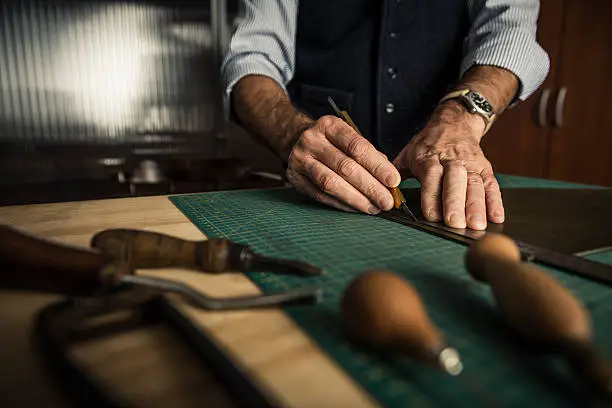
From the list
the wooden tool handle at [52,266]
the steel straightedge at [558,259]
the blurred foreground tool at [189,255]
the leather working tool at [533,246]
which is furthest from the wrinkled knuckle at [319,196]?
the wooden tool handle at [52,266]

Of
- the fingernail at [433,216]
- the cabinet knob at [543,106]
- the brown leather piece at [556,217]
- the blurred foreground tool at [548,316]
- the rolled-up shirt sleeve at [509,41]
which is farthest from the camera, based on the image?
the cabinet knob at [543,106]

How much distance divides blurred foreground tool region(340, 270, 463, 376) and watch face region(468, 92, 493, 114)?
0.72 meters

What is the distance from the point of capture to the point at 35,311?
0.36 metres

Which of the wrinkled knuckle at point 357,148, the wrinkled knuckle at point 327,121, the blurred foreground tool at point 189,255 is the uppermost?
the wrinkled knuckle at point 327,121

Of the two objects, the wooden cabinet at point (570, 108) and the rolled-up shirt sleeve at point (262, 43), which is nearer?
the rolled-up shirt sleeve at point (262, 43)

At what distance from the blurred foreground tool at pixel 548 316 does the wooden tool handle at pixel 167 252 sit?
224mm

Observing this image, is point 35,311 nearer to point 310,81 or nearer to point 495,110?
point 495,110

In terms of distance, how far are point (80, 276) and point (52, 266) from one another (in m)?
0.03

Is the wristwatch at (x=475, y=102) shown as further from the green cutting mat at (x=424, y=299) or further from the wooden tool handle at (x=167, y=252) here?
the wooden tool handle at (x=167, y=252)

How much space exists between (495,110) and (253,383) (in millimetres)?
887

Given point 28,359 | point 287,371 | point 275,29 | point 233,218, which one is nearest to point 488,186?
point 233,218

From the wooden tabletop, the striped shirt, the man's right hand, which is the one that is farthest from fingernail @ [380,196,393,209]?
the striped shirt

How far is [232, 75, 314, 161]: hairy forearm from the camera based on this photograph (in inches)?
35.2

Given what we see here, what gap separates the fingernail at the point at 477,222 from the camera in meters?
0.62
